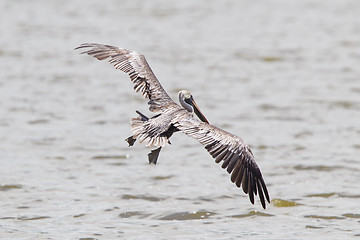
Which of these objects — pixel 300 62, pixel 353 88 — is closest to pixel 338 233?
pixel 353 88

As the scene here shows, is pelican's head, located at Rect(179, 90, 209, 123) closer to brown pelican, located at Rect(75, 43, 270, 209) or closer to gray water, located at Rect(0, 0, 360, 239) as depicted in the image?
brown pelican, located at Rect(75, 43, 270, 209)

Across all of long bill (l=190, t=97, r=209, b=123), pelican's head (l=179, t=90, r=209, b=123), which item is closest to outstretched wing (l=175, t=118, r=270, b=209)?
pelican's head (l=179, t=90, r=209, b=123)

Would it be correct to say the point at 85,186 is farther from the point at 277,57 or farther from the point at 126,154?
the point at 277,57

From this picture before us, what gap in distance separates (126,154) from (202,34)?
8.02 m

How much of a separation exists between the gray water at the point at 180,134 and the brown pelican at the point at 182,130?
57.8 inches

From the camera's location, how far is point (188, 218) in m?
10.1

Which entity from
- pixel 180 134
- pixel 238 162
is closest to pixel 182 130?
pixel 238 162

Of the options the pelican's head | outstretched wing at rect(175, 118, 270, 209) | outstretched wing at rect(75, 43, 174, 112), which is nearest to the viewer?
outstretched wing at rect(175, 118, 270, 209)

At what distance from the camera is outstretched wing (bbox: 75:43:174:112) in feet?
30.6

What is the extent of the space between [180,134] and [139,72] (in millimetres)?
4277

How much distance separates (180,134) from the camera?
13883 millimetres

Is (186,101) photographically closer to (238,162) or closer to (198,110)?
(198,110)

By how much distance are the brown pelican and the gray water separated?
147 cm

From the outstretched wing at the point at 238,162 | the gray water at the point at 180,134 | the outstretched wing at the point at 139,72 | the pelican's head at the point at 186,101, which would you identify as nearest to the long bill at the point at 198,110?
the pelican's head at the point at 186,101
